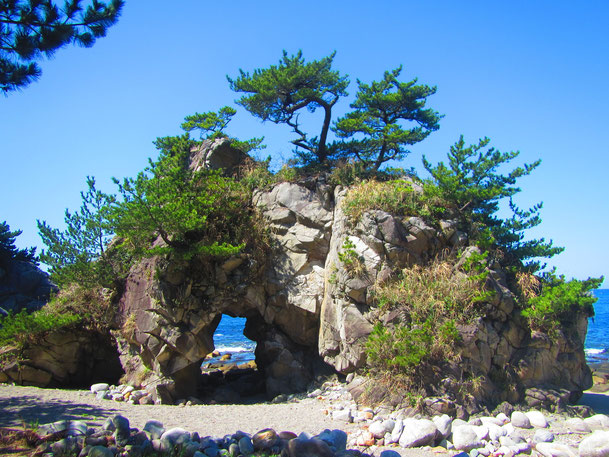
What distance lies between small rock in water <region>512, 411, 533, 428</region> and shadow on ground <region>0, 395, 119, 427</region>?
28.7 feet

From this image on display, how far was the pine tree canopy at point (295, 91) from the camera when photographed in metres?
15.1

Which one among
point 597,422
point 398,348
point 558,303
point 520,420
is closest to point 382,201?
point 398,348

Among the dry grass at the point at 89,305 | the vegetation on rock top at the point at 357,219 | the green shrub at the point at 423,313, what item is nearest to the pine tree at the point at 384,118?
the vegetation on rock top at the point at 357,219

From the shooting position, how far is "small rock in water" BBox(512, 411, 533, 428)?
9.43 m

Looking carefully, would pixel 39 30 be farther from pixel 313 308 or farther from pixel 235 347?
pixel 235 347

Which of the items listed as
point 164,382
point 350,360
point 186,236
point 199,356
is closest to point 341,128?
point 186,236

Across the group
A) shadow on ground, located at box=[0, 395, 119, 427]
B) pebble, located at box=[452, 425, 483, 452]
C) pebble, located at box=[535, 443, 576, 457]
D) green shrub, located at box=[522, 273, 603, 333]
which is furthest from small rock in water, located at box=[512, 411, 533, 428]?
shadow on ground, located at box=[0, 395, 119, 427]

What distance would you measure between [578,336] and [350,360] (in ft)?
21.7

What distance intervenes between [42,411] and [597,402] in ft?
49.2

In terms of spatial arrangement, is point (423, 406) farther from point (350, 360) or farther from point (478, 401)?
point (350, 360)

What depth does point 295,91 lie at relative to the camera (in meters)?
15.8

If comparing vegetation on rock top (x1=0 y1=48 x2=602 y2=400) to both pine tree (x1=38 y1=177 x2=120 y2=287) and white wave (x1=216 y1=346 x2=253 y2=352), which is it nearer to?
pine tree (x1=38 y1=177 x2=120 y2=287)

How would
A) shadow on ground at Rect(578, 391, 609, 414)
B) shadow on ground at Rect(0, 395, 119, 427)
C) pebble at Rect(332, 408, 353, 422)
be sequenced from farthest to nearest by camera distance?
shadow on ground at Rect(578, 391, 609, 414), pebble at Rect(332, 408, 353, 422), shadow on ground at Rect(0, 395, 119, 427)

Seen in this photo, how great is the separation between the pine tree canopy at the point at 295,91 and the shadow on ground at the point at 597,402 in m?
11.6
